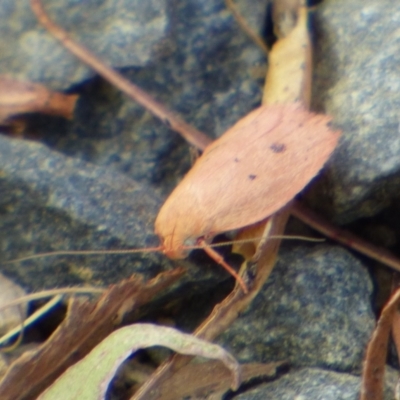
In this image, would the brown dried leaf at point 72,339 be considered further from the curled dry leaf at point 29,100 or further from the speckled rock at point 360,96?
the curled dry leaf at point 29,100

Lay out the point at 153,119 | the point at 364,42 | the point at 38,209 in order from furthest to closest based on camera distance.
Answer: the point at 153,119
the point at 364,42
the point at 38,209

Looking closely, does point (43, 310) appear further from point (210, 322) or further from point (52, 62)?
point (52, 62)

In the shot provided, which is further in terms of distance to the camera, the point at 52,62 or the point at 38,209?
the point at 52,62

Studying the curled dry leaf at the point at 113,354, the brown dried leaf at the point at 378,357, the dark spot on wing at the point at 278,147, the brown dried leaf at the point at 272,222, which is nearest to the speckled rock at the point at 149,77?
the brown dried leaf at the point at 272,222

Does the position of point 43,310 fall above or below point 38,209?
below

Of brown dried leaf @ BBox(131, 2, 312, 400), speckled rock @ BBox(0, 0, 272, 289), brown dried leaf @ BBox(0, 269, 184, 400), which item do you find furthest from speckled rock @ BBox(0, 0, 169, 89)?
brown dried leaf @ BBox(0, 269, 184, 400)

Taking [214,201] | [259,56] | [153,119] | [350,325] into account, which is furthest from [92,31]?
[350,325]
